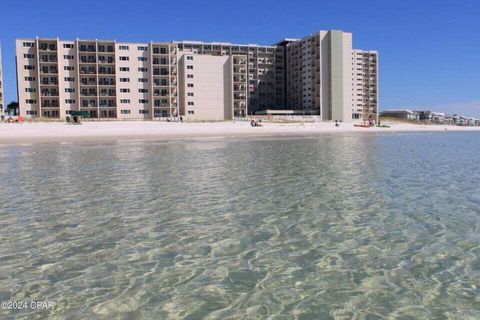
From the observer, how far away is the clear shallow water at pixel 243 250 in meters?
6.50

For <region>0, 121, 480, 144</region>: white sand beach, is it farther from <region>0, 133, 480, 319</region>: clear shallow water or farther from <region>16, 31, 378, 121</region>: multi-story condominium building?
<region>0, 133, 480, 319</region>: clear shallow water

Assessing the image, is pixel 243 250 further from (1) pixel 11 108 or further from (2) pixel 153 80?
(1) pixel 11 108

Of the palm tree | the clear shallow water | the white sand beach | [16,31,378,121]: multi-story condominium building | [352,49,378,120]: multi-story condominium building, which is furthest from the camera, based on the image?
[352,49,378,120]: multi-story condominium building

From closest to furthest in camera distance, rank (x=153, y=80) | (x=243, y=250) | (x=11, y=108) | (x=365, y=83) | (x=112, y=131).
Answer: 1. (x=243, y=250)
2. (x=112, y=131)
3. (x=153, y=80)
4. (x=11, y=108)
5. (x=365, y=83)

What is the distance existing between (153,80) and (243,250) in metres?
116

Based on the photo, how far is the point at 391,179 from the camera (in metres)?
19.9

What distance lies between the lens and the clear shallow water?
6500 mm

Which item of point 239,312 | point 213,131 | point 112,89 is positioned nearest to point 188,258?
point 239,312

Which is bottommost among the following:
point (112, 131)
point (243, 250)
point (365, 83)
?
point (243, 250)

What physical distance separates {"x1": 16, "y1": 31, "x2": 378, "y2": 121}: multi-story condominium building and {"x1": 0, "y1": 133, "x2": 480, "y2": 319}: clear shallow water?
105 metres

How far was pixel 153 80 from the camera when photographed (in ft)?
394

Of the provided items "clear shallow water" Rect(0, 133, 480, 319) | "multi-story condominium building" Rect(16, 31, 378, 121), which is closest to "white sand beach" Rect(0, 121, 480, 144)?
"multi-story condominium building" Rect(16, 31, 378, 121)

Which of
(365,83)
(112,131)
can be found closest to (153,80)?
(112,131)

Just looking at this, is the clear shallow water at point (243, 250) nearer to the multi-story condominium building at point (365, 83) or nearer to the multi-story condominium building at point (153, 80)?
the multi-story condominium building at point (153, 80)
